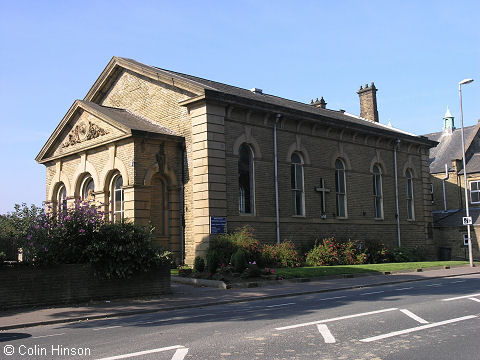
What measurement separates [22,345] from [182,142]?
15002 mm

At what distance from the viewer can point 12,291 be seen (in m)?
12.9

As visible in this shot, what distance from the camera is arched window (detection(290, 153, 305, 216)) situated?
2556cm

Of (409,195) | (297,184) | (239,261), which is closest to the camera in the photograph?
(239,261)

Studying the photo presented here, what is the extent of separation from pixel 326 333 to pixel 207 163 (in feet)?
44.4

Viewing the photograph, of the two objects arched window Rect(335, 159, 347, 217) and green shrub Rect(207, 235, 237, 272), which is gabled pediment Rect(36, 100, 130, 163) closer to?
green shrub Rect(207, 235, 237, 272)

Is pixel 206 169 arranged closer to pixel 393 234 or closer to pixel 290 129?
pixel 290 129

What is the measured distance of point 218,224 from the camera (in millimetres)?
21312

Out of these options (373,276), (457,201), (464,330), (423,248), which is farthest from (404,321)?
(457,201)

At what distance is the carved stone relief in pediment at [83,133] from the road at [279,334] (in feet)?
44.5

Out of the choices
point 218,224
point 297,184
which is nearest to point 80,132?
point 218,224

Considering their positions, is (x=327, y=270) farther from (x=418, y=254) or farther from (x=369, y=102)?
(x=369, y=102)

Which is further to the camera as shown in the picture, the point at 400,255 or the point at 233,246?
the point at 400,255

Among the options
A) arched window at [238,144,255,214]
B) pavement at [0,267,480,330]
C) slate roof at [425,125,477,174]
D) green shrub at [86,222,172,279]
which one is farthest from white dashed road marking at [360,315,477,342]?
A: slate roof at [425,125,477,174]

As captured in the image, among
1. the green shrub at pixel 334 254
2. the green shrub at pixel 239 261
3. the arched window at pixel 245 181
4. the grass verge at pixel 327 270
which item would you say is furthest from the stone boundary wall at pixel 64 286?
the green shrub at pixel 334 254
